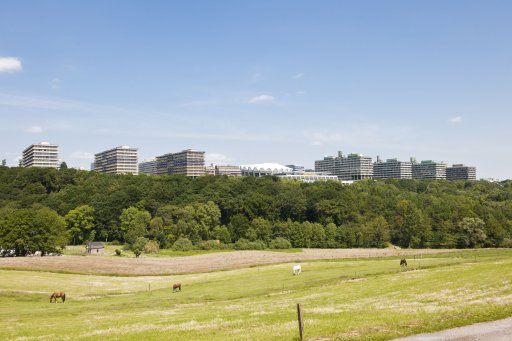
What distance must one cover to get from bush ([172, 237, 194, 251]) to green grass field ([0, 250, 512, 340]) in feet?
225

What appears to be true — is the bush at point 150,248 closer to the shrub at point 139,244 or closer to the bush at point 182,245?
the shrub at point 139,244

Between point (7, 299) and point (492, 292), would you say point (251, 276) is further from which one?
point (492, 292)

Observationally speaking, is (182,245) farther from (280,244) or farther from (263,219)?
(263,219)

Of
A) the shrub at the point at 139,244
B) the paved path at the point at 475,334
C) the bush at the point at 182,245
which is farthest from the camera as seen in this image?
the bush at the point at 182,245

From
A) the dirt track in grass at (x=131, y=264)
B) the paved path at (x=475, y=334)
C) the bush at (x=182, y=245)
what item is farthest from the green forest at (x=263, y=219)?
the paved path at (x=475, y=334)

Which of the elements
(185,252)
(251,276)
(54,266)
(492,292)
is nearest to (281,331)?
(492,292)

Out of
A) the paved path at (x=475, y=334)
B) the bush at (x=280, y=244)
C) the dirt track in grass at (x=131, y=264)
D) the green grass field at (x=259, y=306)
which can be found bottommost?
the bush at (x=280, y=244)

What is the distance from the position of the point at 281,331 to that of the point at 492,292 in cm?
2112

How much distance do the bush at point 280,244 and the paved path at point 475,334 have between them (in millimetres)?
132878

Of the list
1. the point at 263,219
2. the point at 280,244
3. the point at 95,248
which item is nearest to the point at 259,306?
the point at 95,248

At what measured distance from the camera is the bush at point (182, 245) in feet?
483

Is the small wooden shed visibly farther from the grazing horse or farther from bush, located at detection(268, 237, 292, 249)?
the grazing horse

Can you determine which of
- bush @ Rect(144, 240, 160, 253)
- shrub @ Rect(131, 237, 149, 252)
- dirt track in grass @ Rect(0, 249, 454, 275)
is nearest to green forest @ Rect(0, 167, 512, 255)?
shrub @ Rect(131, 237, 149, 252)

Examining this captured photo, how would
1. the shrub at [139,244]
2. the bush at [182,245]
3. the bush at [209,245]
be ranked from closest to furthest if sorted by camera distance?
the shrub at [139,244] → the bush at [182,245] → the bush at [209,245]
